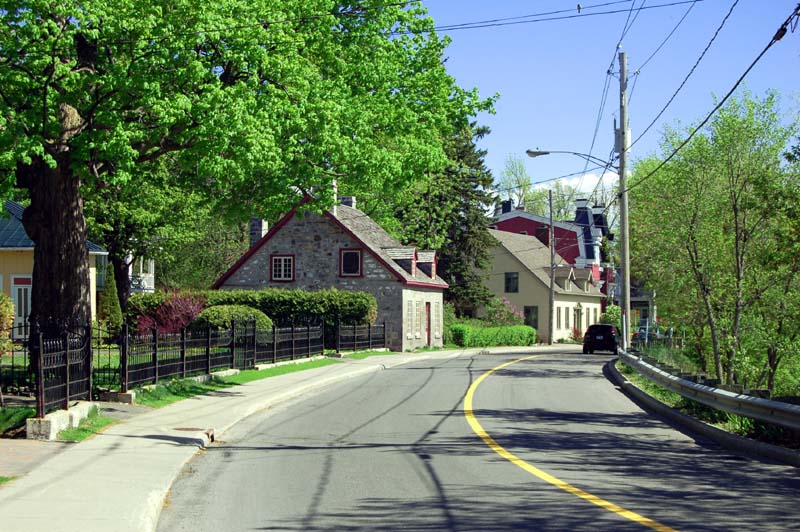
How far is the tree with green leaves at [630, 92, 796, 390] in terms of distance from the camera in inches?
1067

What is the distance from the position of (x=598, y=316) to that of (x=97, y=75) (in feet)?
247

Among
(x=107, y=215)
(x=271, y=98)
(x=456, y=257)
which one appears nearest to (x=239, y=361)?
(x=271, y=98)

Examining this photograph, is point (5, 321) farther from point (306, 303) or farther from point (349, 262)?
point (349, 262)

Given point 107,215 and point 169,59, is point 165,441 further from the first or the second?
point 107,215

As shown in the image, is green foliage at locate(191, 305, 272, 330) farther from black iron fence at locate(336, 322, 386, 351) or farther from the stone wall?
the stone wall

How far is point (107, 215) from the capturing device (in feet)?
155

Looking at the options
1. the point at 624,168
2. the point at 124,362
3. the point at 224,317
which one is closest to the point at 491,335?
the point at 224,317

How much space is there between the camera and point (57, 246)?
67.9 feet

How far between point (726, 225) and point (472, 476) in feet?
70.4

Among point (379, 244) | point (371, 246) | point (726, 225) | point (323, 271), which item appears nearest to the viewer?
point (726, 225)

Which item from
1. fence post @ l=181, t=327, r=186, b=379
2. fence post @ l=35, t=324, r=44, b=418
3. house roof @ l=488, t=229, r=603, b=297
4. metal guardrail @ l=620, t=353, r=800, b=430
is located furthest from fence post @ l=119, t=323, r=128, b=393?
house roof @ l=488, t=229, r=603, b=297

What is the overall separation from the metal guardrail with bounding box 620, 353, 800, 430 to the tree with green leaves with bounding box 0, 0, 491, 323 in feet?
30.5

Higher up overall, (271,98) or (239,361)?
(271,98)

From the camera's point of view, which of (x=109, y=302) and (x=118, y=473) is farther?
(x=109, y=302)
